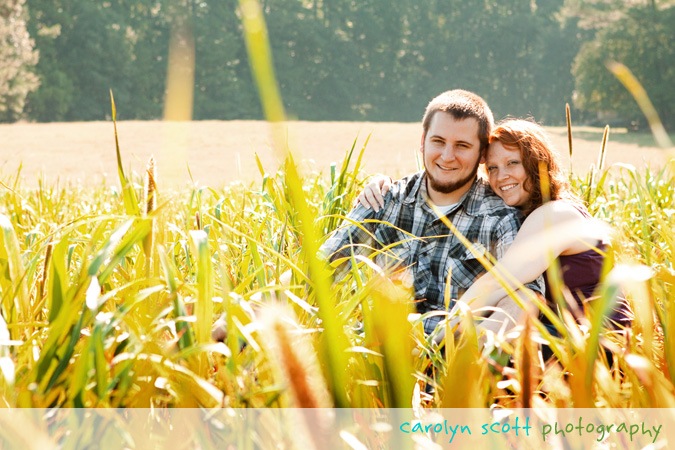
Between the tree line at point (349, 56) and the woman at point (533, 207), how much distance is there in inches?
975

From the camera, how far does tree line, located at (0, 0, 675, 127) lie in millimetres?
28688

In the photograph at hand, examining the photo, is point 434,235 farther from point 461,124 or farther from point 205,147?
point 205,147

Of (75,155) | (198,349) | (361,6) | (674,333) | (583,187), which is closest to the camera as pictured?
(198,349)

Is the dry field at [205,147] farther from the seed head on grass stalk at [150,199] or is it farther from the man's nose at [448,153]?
the seed head on grass stalk at [150,199]

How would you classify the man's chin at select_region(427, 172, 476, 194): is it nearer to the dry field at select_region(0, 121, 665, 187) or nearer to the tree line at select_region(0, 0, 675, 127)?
the dry field at select_region(0, 121, 665, 187)

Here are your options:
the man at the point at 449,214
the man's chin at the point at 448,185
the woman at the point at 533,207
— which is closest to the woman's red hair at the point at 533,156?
the woman at the point at 533,207

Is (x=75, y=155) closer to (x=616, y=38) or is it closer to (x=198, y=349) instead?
(x=198, y=349)

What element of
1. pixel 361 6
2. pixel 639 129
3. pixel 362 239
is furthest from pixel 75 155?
pixel 361 6

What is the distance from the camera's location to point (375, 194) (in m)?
2.61

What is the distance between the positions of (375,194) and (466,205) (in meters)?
0.40

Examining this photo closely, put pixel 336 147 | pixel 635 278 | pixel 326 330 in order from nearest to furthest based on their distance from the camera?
pixel 326 330 → pixel 635 278 → pixel 336 147

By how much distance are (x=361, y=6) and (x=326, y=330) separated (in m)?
46.0

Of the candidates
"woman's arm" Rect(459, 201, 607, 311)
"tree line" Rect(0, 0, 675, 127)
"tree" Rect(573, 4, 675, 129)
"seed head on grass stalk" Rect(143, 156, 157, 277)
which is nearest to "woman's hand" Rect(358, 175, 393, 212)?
"woman's arm" Rect(459, 201, 607, 311)

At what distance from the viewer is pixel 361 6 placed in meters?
43.6
